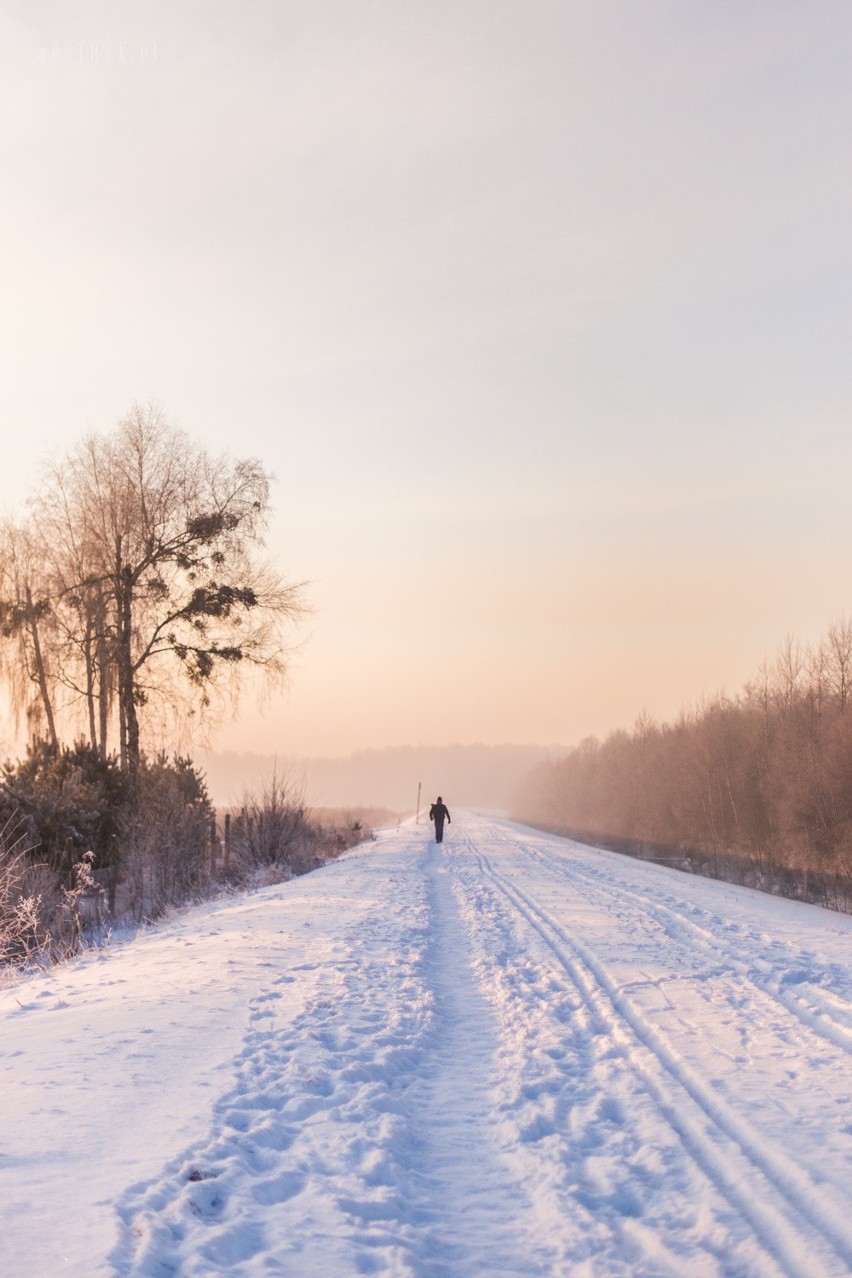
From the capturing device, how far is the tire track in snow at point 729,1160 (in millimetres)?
3662

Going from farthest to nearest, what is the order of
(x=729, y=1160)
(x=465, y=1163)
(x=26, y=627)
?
(x=26, y=627)
(x=465, y=1163)
(x=729, y=1160)

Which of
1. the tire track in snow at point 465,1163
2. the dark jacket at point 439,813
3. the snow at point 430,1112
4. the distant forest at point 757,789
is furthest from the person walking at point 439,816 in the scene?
the tire track in snow at point 465,1163

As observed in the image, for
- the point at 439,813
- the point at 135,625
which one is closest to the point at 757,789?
the point at 439,813

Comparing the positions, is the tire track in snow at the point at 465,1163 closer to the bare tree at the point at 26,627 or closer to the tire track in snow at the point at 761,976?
the tire track in snow at the point at 761,976

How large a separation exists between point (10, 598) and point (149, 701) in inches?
203

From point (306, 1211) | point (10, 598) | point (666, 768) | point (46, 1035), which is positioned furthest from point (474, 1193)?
point (666, 768)

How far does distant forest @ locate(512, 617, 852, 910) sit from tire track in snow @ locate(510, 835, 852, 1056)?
1310 cm

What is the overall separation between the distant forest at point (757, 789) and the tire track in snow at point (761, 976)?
516 inches

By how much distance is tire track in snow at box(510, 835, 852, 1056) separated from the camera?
709cm

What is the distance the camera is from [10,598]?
26609 millimetres

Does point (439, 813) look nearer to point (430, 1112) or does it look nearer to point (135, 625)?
point (135, 625)

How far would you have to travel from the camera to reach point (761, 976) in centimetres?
910

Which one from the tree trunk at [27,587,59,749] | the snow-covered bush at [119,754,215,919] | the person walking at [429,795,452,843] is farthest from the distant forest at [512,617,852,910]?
the tree trunk at [27,587,59,749]

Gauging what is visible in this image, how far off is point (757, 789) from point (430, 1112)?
33.9m
